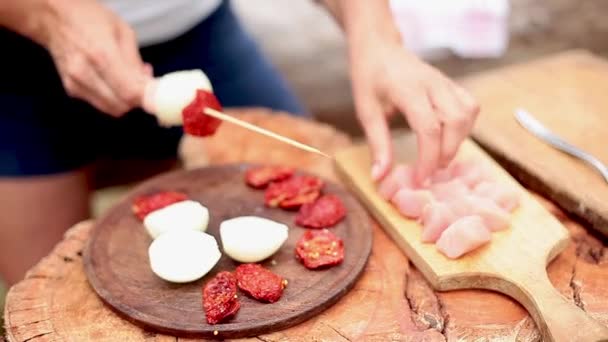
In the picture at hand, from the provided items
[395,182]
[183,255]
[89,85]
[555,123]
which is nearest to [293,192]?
[395,182]

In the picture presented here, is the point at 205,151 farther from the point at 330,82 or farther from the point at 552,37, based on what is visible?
the point at 552,37

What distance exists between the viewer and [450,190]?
1.46m

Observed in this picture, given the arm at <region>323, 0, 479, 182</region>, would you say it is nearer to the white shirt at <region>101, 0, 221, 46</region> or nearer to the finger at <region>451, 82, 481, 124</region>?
the finger at <region>451, 82, 481, 124</region>

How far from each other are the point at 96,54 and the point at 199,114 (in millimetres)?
219

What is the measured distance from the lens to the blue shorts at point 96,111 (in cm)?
179

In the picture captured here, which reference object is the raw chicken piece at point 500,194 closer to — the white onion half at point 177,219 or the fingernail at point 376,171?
the fingernail at point 376,171

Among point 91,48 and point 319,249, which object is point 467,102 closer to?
point 319,249

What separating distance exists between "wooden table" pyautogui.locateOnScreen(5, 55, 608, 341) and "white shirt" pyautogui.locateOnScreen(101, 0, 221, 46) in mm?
579

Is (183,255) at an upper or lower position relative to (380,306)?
upper

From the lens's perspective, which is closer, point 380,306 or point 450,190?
point 380,306

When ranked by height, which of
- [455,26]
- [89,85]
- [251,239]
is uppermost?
[89,85]

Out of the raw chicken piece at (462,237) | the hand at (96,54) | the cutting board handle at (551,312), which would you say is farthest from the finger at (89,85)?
the cutting board handle at (551,312)

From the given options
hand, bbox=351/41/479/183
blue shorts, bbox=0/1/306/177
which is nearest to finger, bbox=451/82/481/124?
hand, bbox=351/41/479/183

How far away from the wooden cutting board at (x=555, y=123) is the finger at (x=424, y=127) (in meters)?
0.25
